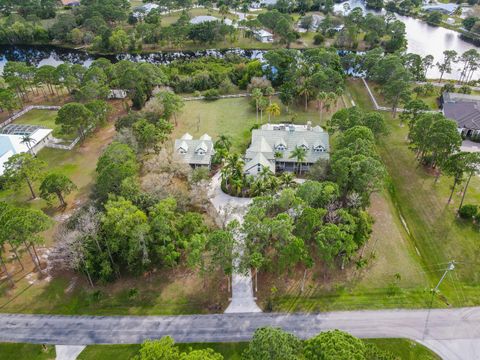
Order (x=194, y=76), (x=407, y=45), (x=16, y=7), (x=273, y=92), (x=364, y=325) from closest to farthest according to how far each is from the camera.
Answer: (x=364, y=325)
(x=273, y=92)
(x=194, y=76)
(x=407, y=45)
(x=16, y=7)

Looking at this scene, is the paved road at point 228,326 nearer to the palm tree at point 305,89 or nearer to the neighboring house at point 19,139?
the neighboring house at point 19,139

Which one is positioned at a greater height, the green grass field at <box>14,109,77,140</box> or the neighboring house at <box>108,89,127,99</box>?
the neighboring house at <box>108,89,127,99</box>

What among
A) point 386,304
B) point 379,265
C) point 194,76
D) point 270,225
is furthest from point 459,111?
point 194,76

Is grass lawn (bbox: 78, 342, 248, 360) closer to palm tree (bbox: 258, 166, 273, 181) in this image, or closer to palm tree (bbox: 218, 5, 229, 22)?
palm tree (bbox: 258, 166, 273, 181)

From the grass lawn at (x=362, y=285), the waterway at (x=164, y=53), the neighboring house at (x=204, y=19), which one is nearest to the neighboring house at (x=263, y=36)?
the waterway at (x=164, y=53)

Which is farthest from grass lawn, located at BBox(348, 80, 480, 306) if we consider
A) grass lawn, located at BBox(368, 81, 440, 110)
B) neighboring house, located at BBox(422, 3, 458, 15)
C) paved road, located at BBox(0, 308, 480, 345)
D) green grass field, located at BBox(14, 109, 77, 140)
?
neighboring house, located at BBox(422, 3, 458, 15)

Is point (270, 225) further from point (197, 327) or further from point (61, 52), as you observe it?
point (61, 52)
